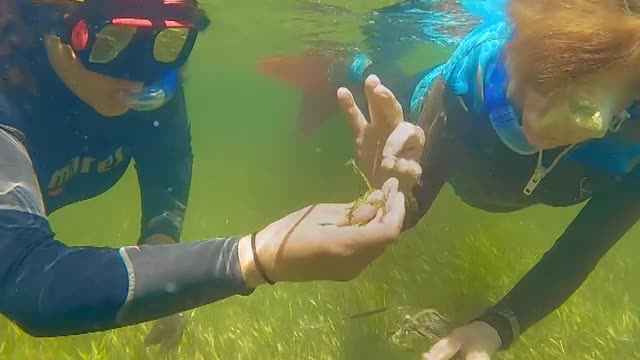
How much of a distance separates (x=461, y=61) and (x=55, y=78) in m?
3.40

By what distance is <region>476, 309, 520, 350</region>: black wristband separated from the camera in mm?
4078

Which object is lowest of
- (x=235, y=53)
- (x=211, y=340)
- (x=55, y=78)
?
(x=235, y=53)

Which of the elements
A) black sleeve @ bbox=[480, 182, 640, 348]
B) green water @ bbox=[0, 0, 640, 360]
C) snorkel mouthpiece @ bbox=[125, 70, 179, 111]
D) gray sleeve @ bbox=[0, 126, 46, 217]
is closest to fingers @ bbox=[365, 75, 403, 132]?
green water @ bbox=[0, 0, 640, 360]

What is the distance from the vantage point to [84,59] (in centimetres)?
438

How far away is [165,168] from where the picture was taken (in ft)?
19.2

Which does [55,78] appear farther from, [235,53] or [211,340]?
[235,53]

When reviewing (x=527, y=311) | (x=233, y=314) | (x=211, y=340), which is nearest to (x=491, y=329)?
(x=527, y=311)

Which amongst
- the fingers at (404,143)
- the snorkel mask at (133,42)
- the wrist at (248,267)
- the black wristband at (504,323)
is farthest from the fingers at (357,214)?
the snorkel mask at (133,42)

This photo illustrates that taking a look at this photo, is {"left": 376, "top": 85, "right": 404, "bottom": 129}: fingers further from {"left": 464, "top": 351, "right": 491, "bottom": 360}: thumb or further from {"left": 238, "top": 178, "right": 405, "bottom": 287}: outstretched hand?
{"left": 464, "top": 351, "right": 491, "bottom": 360}: thumb

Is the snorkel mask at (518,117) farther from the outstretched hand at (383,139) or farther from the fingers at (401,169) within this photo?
the fingers at (401,169)

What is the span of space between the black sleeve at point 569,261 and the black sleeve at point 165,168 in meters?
3.14

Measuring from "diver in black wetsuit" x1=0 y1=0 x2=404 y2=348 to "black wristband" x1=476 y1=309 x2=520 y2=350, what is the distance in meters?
1.72

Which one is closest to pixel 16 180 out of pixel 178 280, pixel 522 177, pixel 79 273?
pixel 79 273

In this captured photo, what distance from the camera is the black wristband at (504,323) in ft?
13.4
